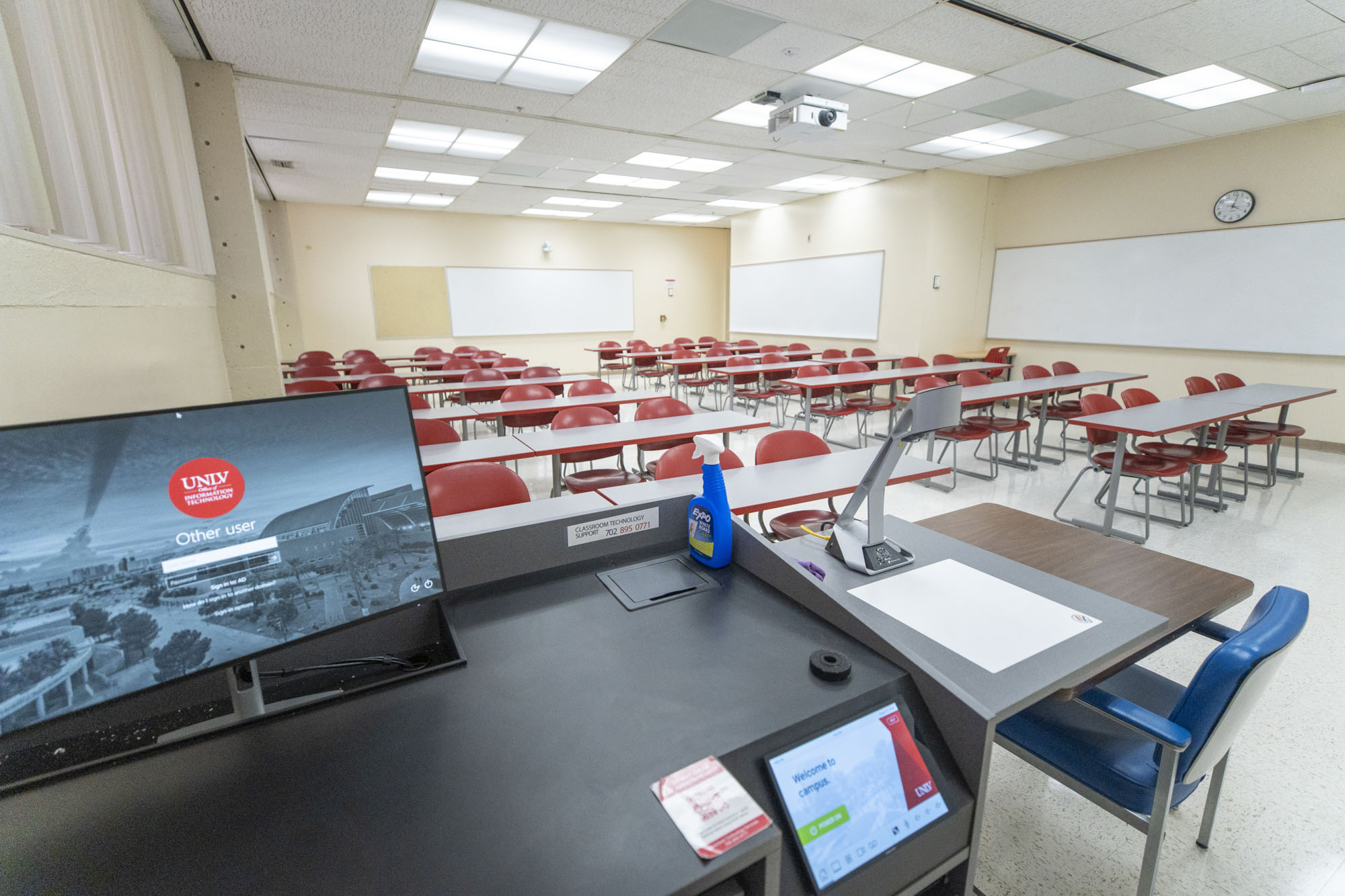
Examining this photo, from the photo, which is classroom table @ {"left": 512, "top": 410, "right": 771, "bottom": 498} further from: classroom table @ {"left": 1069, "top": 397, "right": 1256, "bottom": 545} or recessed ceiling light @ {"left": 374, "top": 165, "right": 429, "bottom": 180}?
recessed ceiling light @ {"left": 374, "top": 165, "right": 429, "bottom": 180}

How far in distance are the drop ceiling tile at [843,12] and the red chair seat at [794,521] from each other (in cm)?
282

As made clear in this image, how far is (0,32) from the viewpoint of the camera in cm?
154

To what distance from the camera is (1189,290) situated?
20.4ft

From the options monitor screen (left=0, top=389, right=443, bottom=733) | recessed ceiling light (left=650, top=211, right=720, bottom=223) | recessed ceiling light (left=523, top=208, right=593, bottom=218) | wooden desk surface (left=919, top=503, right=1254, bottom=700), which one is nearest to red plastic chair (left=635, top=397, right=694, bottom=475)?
wooden desk surface (left=919, top=503, right=1254, bottom=700)

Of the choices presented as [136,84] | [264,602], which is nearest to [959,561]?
[264,602]

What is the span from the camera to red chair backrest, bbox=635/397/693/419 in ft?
12.1

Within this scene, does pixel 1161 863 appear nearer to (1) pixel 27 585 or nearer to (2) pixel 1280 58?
(1) pixel 27 585

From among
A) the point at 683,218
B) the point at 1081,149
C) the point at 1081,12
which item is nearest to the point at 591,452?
the point at 1081,12

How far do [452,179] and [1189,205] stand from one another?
847cm

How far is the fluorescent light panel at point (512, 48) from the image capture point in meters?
3.35

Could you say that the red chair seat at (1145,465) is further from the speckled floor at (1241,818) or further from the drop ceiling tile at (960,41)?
the drop ceiling tile at (960,41)

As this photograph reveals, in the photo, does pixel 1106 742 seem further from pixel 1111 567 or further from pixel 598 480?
pixel 598 480

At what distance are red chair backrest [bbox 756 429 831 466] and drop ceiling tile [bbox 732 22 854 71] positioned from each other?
258 cm

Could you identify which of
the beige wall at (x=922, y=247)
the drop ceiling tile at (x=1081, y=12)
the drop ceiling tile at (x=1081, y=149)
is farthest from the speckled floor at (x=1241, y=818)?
the beige wall at (x=922, y=247)
